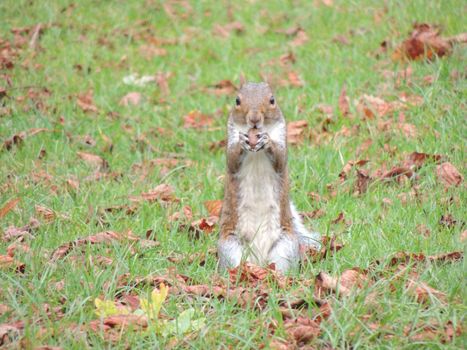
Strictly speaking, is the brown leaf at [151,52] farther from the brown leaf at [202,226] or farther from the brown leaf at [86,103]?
the brown leaf at [202,226]

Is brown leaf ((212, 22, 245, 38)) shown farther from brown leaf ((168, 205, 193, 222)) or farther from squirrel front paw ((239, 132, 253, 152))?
squirrel front paw ((239, 132, 253, 152))

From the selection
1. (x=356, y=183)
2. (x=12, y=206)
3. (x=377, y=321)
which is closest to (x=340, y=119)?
(x=356, y=183)

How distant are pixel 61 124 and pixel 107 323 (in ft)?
10.4

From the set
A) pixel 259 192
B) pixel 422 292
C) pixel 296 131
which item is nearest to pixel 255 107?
pixel 259 192

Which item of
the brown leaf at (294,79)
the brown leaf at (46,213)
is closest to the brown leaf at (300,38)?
the brown leaf at (294,79)

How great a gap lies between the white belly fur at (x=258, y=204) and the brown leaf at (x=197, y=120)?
2.08 metres

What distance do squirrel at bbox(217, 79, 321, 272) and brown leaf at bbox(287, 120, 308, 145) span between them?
61.0 inches

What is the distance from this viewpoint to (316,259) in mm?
3867

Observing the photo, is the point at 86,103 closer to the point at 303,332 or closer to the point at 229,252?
the point at 229,252

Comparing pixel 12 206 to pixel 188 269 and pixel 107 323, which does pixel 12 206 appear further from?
pixel 107 323

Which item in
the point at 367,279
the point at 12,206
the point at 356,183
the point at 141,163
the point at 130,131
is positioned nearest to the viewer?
the point at 367,279

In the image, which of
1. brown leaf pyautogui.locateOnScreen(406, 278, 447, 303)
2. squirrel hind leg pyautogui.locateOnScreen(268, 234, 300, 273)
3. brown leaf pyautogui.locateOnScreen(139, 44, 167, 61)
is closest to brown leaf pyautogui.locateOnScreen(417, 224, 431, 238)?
squirrel hind leg pyautogui.locateOnScreen(268, 234, 300, 273)

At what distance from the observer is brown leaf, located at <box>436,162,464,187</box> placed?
14.9 ft

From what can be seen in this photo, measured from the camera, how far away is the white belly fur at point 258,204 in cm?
395
